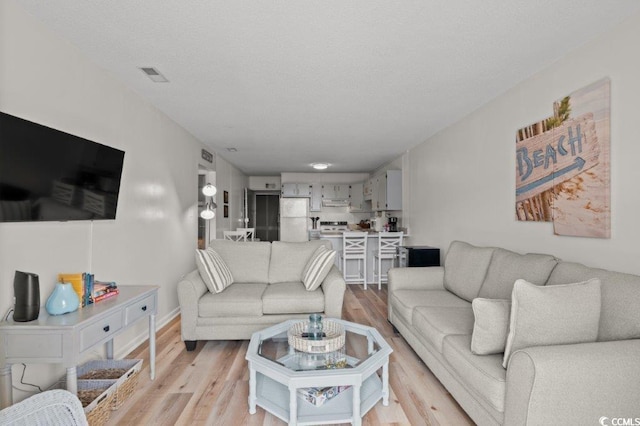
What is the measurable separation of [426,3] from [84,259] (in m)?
2.89

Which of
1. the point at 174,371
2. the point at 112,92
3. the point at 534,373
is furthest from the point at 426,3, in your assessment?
the point at 174,371

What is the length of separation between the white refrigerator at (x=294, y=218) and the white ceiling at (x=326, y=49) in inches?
192

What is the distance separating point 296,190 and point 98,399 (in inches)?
285

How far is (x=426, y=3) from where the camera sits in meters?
1.87

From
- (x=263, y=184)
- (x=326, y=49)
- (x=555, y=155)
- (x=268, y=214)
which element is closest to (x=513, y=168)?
(x=555, y=155)

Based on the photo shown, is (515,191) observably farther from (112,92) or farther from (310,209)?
(310,209)

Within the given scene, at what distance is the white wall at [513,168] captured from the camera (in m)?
2.03

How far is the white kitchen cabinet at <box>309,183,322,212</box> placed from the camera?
9.02 meters

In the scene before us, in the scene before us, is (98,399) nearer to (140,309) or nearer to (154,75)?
(140,309)

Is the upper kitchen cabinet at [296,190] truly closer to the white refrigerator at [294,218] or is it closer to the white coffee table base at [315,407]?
the white refrigerator at [294,218]

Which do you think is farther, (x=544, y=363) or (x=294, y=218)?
(x=294, y=218)

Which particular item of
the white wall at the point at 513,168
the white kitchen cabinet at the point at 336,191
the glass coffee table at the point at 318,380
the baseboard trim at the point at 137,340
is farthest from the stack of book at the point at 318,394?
the white kitchen cabinet at the point at 336,191

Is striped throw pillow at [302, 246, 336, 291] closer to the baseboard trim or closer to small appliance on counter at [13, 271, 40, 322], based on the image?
the baseboard trim

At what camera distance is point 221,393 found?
2.37 meters
